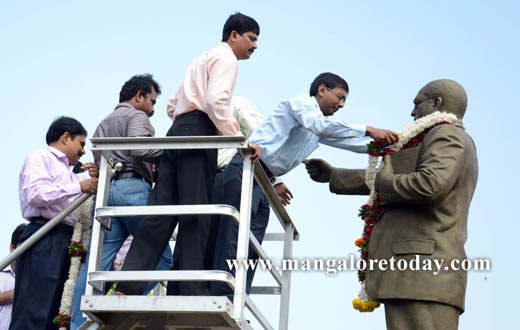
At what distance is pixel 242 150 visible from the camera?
267 inches

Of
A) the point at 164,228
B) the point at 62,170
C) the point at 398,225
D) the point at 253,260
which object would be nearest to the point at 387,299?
the point at 398,225

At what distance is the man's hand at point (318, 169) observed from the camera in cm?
899

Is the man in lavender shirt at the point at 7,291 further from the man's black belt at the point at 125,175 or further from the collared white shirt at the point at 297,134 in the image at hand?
the collared white shirt at the point at 297,134

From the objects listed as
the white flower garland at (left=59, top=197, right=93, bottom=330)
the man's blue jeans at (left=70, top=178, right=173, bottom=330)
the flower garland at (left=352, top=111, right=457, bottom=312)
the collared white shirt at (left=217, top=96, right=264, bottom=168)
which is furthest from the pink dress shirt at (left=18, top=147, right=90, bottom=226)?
the flower garland at (left=352, top=111, right=457, bottom=312)

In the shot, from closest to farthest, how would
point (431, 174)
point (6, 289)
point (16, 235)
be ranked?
point (431, 174), point (6, 289), point (16, 235)

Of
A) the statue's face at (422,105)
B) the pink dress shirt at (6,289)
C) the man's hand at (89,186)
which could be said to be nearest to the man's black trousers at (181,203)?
the man's hand at (89,186)

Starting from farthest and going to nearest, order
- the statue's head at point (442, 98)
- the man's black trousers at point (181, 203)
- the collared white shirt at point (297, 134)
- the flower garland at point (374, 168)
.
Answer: the collared white shirt at point (297, 134) < the statue's head at point (442, 98) < the flower garland at point (374, 168) < the man's black trousers at point (181, 203)

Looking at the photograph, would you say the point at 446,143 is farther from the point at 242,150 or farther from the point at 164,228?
the point at 164,228

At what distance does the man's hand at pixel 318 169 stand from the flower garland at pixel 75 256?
7.60 feet

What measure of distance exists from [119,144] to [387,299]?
2.50 m

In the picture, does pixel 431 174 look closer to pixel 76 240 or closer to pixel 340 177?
pixel 340 177

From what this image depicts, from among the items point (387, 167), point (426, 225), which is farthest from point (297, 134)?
point (426, 225)

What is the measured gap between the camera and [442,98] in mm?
7812

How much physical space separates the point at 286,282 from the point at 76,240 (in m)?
1.99
